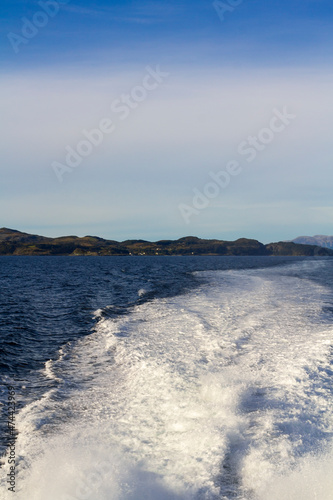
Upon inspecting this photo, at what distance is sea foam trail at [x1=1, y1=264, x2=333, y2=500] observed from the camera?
5.76 metres

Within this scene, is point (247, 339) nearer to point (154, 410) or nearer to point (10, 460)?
point (154, 410)

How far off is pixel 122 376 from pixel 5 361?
485 centimetres

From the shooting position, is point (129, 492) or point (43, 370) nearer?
point (129, 492)

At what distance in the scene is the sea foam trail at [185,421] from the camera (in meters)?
5.76

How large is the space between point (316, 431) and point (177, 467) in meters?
2.88

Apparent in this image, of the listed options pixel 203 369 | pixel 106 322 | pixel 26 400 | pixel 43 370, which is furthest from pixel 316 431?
pixel 106 322

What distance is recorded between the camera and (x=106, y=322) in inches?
749

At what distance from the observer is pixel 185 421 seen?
7836mm

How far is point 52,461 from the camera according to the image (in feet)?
21.1

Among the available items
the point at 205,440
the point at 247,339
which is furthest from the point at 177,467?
the point at 247,339

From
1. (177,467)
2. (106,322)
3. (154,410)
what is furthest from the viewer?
→ (106,322)

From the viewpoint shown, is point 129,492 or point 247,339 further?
point 247,339

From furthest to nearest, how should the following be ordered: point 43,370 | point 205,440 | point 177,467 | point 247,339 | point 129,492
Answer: point 247,339, point 43,370, point 205,440, point 177,467, point 129,492

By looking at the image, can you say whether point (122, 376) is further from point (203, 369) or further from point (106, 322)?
point (106, 322)
